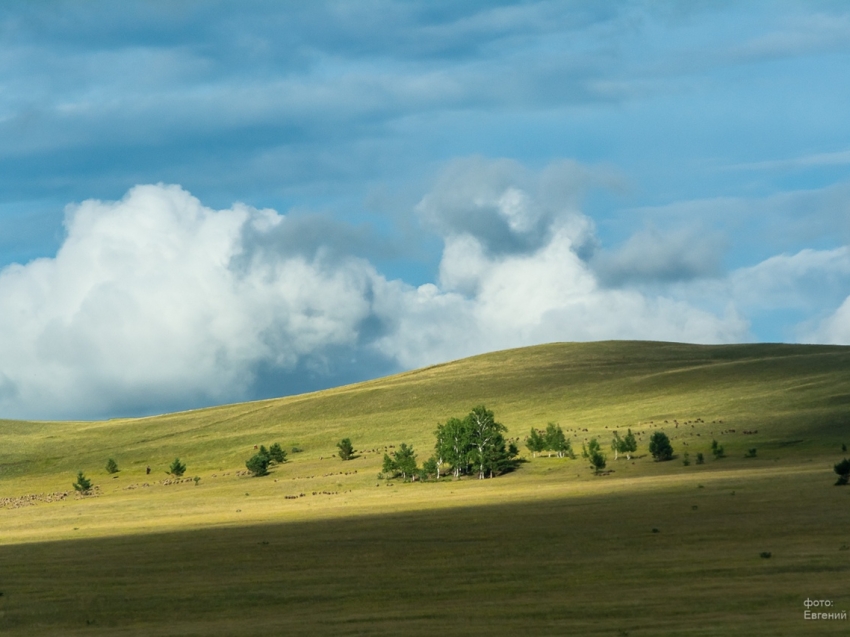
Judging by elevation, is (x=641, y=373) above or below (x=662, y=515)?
above

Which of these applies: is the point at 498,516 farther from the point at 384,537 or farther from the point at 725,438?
the point at 725,438

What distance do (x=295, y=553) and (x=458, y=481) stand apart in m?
46.0

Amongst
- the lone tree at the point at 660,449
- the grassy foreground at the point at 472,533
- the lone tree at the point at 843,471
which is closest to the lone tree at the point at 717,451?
the grassy foreground at the point at 472,533

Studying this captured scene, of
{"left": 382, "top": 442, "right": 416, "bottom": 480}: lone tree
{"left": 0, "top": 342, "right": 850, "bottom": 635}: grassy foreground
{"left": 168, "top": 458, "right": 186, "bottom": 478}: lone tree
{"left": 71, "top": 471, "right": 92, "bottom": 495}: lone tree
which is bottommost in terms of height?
{"left": 0, "top": 342, "right": 850, "bottom": 635}: grassy foreground

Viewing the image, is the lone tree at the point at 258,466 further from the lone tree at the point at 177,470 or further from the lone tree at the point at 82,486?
the lone tree at the point at 82,486

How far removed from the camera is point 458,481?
87.5 m

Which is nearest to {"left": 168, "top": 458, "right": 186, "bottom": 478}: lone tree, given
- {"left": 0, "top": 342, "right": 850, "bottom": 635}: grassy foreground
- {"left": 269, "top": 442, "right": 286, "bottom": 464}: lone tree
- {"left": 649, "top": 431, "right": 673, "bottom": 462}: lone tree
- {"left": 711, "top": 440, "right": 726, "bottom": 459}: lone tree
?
{"left": 0, "top": 342, "right": 850, "bottom": 635}: grassy foreground

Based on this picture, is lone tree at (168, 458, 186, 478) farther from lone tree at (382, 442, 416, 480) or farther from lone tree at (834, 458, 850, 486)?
lone tree at (834, 458, 850, 486)

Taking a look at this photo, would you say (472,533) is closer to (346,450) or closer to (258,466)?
(258,466)

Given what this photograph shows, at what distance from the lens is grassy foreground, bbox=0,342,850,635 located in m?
27.1

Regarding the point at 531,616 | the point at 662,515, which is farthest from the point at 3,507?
the point at 531,616

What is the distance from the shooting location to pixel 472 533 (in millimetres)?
45812

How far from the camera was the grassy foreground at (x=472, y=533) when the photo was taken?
27078 millimetres

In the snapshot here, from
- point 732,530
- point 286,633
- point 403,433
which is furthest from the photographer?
point 403,433
